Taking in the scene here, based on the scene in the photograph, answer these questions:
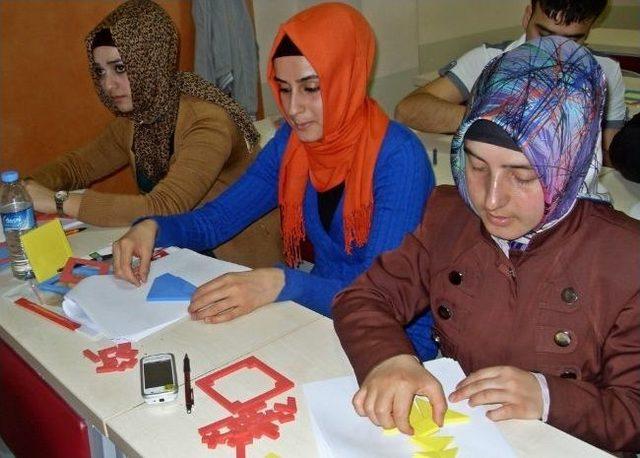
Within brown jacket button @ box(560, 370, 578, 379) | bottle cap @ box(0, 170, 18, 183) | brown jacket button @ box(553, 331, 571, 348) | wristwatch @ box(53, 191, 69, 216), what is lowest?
brown jacket button @ box(560, 370, 578, 379)

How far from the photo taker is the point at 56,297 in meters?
1.48

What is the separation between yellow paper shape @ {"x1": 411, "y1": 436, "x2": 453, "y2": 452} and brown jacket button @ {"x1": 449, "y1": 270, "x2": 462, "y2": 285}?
0.31 meters

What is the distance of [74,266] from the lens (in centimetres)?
158

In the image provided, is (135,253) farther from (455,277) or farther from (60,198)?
(455,277)

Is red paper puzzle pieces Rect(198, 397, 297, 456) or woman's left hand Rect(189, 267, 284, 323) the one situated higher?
woman's left hand Rect(189, 267, 284, 323)

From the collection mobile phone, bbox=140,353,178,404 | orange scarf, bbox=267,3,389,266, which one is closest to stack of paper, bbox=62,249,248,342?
mobile phone, bbox=140,353,178,404

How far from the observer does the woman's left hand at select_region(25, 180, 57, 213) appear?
1.91m

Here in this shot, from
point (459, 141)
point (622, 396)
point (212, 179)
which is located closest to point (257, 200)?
point (212, 179)

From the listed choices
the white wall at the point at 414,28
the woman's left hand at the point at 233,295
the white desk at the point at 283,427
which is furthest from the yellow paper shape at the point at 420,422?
the white wall at the point at 414,28

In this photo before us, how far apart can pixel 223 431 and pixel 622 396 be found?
60 cm

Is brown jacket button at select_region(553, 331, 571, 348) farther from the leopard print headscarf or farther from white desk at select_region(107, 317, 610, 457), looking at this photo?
the leopard print headscarf

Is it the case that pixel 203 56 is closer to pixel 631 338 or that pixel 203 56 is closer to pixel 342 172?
pixel 342 172

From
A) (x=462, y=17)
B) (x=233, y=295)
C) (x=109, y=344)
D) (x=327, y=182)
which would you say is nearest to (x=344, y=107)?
(x=327, y=182)

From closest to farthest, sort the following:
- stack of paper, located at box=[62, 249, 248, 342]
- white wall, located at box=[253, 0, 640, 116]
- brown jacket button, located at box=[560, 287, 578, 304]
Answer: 1. brown jacket button, located at box=[560, 287, 578, 304]
2. stack of paper, located at box=[62, 249, 248, 342]
3. white wall, located at box=[253, 0, 640, 116]
